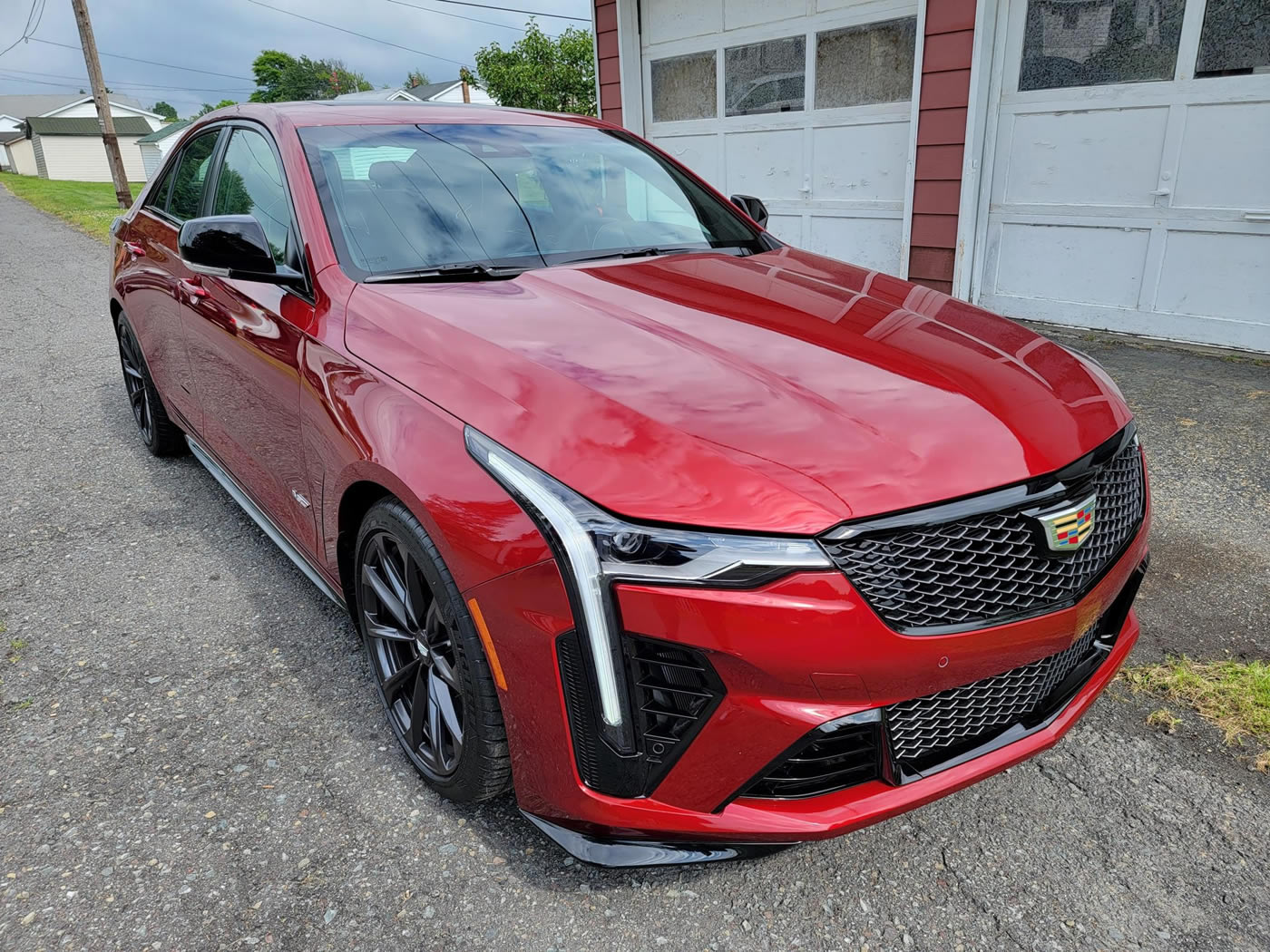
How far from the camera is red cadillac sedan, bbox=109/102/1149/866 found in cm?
157

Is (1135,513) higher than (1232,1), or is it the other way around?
(1232,1)

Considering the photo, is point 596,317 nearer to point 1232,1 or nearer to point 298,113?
point 298,113

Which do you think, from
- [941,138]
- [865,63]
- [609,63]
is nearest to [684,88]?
[609,63]

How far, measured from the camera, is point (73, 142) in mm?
66125

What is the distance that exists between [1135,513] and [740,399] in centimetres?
97

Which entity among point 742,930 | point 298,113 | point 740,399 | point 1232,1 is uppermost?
point 1232,1

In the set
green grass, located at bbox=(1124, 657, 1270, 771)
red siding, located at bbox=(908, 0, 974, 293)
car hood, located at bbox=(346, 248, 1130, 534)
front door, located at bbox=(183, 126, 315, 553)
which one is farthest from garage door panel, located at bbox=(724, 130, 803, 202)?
green grass, located at bbox=(1124, 657, 1270, 771)

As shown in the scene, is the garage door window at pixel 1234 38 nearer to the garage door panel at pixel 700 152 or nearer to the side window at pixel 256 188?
the garage door panel at pixel 700 152

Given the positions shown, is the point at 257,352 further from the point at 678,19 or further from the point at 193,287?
the point at 678,19

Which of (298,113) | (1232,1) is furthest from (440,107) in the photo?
(1232,1)

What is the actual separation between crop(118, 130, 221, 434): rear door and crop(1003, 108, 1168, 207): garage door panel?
5.09 meters

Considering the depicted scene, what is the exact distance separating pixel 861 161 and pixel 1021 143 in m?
1.25

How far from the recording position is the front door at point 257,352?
2.58m

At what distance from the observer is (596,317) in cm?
223
